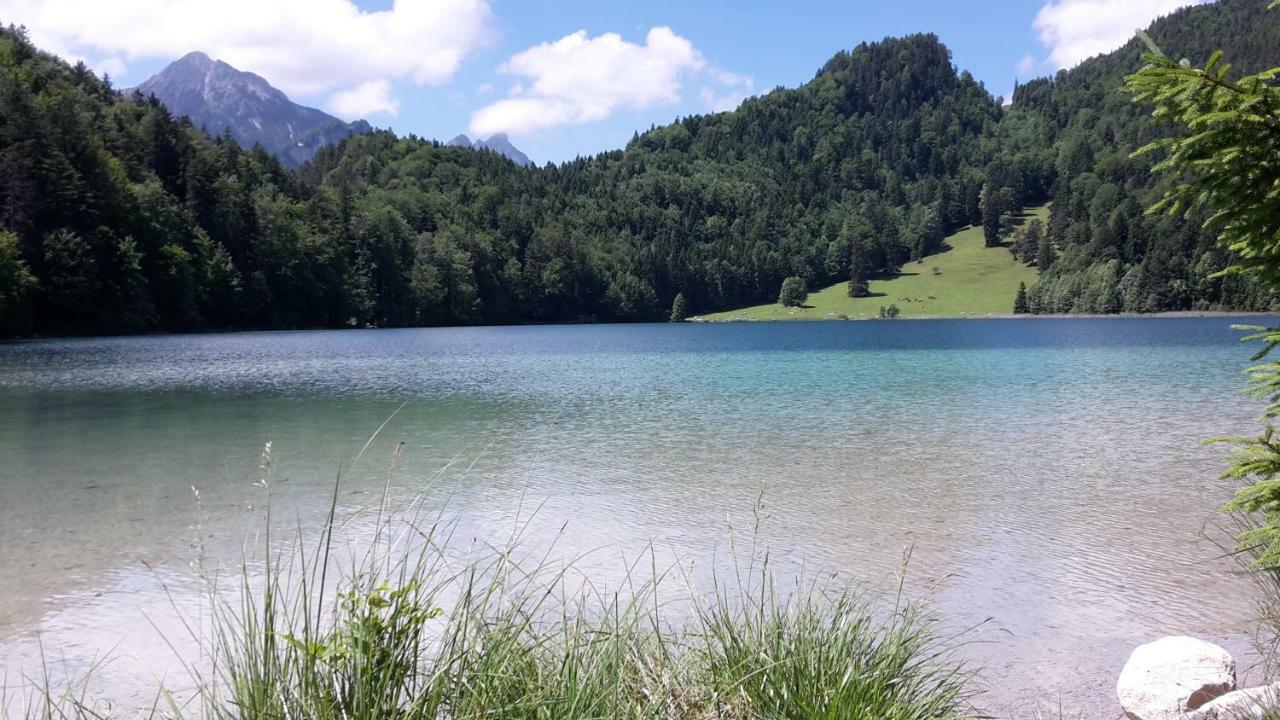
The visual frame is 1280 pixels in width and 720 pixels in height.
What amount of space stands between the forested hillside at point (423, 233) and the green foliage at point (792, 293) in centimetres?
933

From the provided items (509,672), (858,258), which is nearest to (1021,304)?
(858,258)

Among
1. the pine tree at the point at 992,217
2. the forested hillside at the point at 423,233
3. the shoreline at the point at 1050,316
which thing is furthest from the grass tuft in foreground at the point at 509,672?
the pine tree at the point at 992,217

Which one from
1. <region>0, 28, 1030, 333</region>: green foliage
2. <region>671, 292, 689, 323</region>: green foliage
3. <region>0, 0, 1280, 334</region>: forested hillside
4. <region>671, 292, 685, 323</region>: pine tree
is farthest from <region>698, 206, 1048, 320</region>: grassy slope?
<region>0, 28, 1030, 333</region>: green foliage

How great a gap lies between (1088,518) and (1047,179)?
20540 cm

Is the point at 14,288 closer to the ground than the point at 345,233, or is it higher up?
closer to the ground

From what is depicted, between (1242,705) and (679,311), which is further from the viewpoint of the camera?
(679,311)

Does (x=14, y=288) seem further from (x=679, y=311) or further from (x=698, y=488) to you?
(x=679, y=311)

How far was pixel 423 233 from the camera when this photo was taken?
13188cm

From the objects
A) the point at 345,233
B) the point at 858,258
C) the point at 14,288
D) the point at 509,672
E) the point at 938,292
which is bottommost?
the point at 509,672

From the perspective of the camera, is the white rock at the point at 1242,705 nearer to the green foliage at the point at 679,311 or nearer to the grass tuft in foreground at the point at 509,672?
the grass tuft in foreground at the point at 509,672

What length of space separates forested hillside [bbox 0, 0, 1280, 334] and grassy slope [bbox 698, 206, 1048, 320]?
15.6 feet

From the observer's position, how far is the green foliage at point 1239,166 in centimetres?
402

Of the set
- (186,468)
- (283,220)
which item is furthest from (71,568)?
(283,220)

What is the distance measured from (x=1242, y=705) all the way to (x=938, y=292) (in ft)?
Result: 495
